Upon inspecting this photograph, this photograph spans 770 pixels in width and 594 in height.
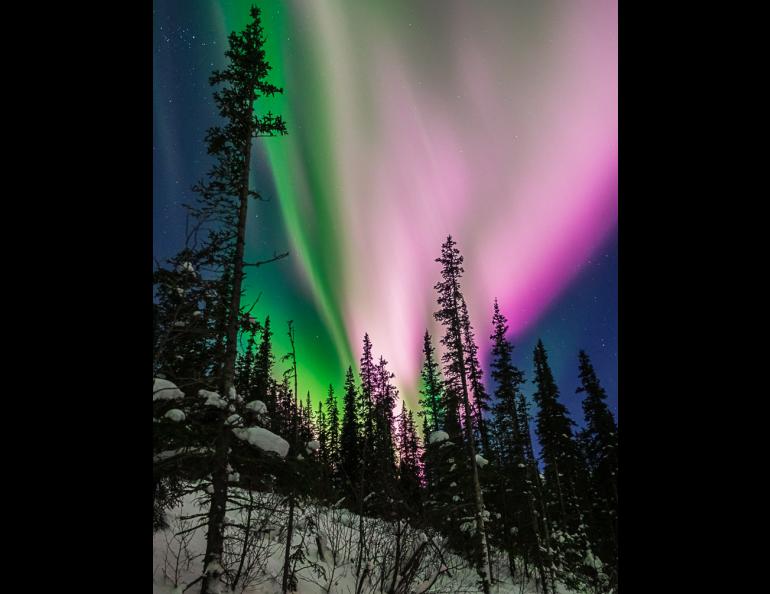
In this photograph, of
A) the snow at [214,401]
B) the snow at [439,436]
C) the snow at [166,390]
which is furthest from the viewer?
the snow at [439,436]

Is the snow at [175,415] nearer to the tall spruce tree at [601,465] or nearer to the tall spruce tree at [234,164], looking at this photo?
the tall spruce tree at [234,164]

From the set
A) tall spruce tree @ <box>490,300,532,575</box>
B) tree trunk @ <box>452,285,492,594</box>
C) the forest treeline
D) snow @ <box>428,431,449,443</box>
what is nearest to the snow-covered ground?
the forest treeline

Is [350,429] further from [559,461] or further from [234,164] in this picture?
[234,164]

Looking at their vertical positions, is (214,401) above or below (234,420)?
above

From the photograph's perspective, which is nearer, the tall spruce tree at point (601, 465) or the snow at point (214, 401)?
the snow at point (214, 401)

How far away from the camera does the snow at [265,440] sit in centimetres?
777

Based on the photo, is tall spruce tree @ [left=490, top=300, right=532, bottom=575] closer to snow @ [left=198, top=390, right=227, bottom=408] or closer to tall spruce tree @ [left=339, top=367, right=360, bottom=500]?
tall spruce tree @ [left=339, top=367, right=360, bottom=500]

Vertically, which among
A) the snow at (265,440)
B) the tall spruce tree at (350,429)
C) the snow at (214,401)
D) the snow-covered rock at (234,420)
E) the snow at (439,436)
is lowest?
the snow at (265,440)

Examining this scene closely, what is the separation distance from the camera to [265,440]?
7879 mm

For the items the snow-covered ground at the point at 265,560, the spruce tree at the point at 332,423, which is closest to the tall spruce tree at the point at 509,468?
the snow-covered ground at the point at 265,560

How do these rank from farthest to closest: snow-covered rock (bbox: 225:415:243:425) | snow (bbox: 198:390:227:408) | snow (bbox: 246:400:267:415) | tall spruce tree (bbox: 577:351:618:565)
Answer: tall spruce tree (bbox: 577:351:618:565), snow (bbox: 246:400:267:415), snow-covered rock (bbox: 225:415:243:425), snow (bbox: 198:390:227:408)

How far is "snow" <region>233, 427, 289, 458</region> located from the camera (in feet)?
25.5

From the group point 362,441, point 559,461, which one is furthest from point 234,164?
point 559,461
